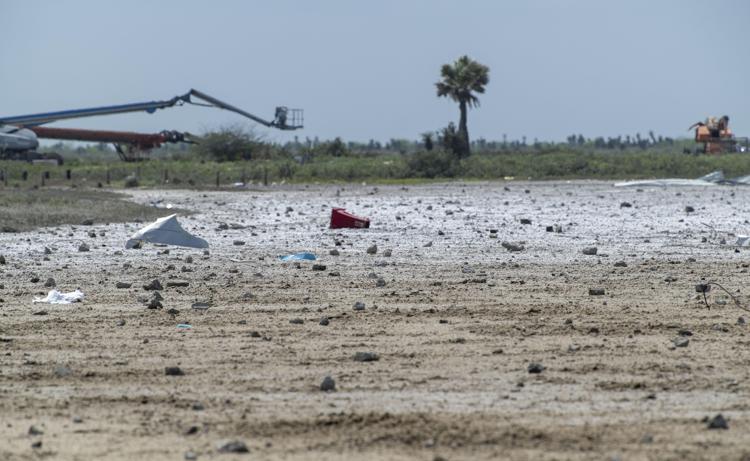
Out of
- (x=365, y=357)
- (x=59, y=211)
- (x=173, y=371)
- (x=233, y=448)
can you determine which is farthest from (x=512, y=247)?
(x=233, y=448)

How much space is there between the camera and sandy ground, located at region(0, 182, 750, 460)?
20.8ft

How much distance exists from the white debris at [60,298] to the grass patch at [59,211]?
26.7 feet

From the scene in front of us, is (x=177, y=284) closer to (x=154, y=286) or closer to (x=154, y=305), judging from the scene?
(x=154, y=286)

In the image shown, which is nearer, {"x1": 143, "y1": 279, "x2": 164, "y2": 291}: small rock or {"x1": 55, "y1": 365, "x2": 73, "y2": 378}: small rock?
{"x1": 55, "y1": 365, "x2": 73, "y2": 378}: small rock

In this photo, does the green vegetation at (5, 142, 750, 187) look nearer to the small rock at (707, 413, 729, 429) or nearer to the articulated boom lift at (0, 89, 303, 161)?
the articulated boom lift at (0, 89, 303, 161)

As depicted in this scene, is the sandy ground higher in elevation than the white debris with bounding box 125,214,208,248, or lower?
lower

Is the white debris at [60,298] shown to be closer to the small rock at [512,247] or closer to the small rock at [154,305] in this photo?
the small rock at [154,305]

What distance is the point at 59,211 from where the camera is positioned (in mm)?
24297

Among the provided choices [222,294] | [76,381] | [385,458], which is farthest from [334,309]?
[385,458]

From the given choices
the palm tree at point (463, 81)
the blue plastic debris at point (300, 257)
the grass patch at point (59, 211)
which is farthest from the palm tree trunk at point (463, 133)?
the blue plastic debris at point (300, 257)

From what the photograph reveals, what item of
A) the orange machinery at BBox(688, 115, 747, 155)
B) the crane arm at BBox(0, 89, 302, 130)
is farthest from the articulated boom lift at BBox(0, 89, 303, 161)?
the orange machinery at BBox(688, 115, 747, 155)

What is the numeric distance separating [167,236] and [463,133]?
56259mm

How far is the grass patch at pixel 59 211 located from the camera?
21.3 m

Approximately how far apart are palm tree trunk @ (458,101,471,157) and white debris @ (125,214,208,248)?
173 feet
